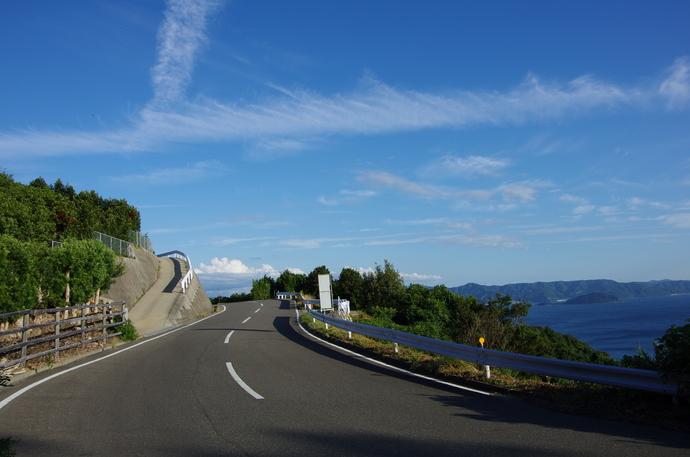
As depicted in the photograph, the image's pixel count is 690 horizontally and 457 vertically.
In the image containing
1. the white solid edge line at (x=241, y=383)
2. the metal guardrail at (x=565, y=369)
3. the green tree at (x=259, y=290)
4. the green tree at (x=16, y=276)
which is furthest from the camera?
the green tree at (x=259, y=290)

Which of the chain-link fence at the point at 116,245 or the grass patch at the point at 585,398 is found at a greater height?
the chain-link fence at the point at 116,245

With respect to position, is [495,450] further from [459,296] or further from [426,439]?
[459,296]

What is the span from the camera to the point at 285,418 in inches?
231

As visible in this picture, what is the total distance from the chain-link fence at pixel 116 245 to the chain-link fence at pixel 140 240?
25.6 feet

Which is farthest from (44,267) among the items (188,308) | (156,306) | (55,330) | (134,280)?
(134,280)

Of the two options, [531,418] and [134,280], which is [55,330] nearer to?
[531,418]

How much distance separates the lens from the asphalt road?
473 centimetres

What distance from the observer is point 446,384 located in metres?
7.93

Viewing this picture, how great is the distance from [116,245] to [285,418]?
86.6 feet

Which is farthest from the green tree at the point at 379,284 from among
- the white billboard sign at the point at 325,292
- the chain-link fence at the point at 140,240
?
the white billboard sign at the point at 325,292

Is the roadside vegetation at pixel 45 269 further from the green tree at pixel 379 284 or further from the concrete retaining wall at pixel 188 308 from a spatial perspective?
the green tree at pixel 379 284

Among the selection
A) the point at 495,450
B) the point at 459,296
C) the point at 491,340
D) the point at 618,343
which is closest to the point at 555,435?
the point at 495,450

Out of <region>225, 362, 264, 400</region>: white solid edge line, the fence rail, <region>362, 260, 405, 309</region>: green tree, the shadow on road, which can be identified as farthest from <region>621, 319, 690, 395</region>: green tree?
<region>362, 260, 405, 309</region>: green tree

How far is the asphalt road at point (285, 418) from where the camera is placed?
4.73 meters
